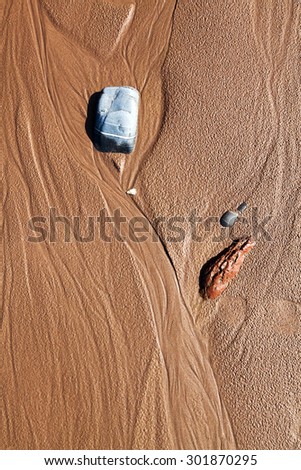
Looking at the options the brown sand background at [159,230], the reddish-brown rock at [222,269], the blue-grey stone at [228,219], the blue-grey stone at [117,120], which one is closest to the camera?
the brown sand background at [159,230]

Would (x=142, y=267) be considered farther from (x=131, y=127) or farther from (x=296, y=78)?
(x=296, y=78)

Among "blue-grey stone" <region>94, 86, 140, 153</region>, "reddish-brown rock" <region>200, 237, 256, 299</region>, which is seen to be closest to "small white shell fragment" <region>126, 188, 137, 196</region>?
"blue-grey stone" <region>94, 86, 140, 153</region>

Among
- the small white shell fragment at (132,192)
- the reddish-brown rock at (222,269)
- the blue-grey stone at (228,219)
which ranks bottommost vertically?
the reddish-brown rock at (222,269)

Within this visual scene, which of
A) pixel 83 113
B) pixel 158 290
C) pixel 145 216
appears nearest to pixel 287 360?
pixel 158 290

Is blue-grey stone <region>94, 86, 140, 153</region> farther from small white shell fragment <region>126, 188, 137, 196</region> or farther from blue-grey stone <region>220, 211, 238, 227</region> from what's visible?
Answer: blue-grey stone <region>220, 211, 238, 227</region>

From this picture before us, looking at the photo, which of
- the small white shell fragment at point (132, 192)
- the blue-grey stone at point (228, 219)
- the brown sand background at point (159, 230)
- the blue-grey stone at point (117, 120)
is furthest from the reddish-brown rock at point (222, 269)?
the blue-grey stone at point (117, 120)

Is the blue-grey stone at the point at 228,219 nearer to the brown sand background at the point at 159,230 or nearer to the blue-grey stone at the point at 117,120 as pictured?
the brown sand background at the point at 159,230
